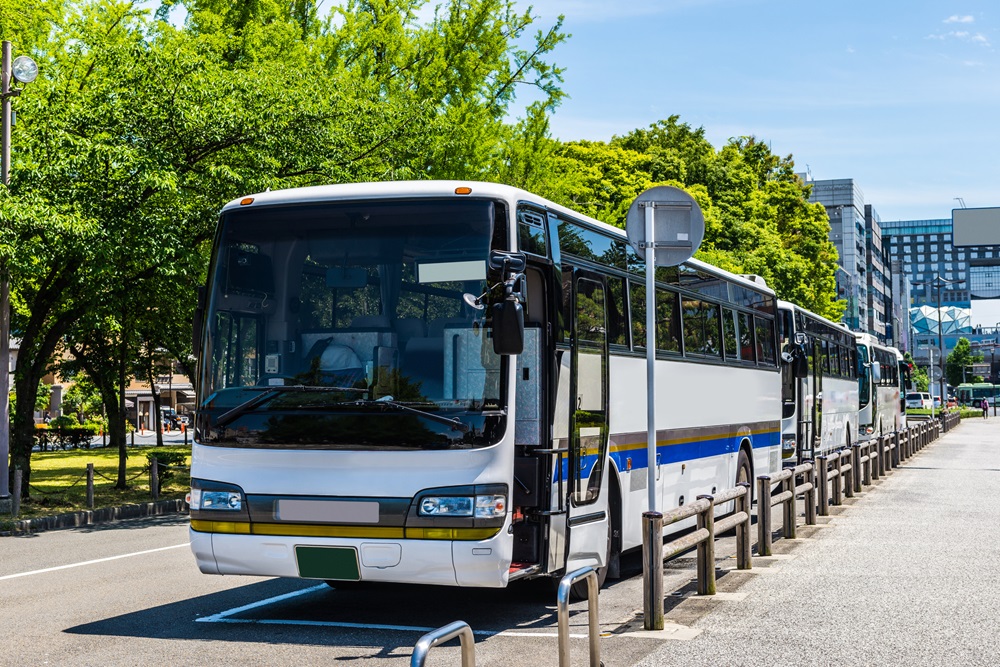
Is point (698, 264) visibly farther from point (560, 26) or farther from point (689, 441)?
point (560, 26)

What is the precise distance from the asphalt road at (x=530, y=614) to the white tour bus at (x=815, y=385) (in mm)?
8216

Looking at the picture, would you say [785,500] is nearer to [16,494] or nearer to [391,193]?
[391,193]

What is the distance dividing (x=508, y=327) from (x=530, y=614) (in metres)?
2.76

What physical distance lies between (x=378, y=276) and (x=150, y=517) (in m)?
14.0

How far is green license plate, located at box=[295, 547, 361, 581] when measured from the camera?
7.94 meters

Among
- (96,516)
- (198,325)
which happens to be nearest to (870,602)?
(198,325)

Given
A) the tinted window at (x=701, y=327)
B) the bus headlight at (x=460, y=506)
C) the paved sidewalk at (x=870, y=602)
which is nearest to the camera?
the paved sidewalk at (x=870, y=602)

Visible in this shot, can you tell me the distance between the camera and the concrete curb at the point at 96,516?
715 inches

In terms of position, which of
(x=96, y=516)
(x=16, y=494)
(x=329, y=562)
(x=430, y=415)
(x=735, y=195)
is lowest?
(x=96, y=516)

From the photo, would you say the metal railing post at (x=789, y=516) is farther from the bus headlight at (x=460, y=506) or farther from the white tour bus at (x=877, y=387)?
the white tour bus at (x=877, y=387)

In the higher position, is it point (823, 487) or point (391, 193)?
point (391, 193)

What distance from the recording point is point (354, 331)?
8.14 metres

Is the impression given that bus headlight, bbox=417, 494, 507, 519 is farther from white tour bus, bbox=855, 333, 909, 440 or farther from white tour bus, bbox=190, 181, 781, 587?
white tour bus, bbox=855, 333, 909, 440

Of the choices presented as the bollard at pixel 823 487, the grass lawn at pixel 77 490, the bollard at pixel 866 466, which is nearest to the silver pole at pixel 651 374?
the bollard at pixel 823 487
